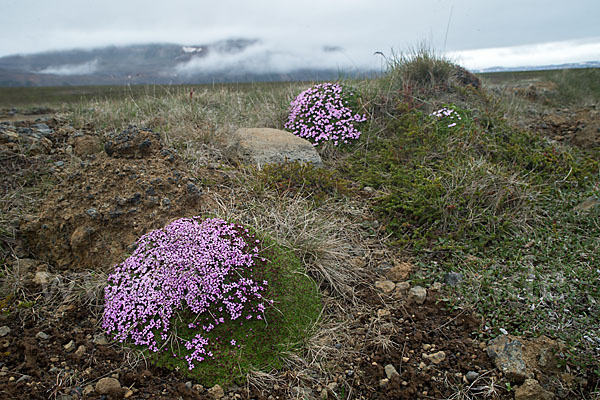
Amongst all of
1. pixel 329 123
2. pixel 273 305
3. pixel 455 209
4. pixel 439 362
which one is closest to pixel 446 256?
pixel 455 209

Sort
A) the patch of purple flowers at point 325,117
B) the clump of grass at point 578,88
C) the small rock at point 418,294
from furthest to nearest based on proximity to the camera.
A: the clump of grass at point 578,88, the patch of purple flowers at point 325,117, the small rock at point 418,294

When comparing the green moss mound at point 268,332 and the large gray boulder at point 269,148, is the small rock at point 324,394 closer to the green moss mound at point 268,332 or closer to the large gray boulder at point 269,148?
the green moss mound at point 268,332

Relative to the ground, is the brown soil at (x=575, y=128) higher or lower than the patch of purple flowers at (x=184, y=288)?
higher

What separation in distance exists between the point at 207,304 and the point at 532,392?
7.13ft

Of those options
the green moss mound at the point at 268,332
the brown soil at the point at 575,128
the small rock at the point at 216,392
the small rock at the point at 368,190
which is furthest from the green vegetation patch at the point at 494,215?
the small rock at the point at 216,392

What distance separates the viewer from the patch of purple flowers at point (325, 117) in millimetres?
6098

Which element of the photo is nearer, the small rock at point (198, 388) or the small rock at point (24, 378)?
the small rock at point (24, 378)

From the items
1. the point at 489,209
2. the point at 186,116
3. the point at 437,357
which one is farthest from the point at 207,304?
the point at 186,116

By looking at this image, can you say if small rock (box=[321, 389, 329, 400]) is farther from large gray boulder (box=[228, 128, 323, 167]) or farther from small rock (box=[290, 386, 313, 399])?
large gray boulder (box=[228, 128, 323, 167])

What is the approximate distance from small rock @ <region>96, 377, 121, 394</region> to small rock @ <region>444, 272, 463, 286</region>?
2.66m

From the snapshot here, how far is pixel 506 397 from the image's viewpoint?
240 cm

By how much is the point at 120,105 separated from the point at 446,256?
6.66 meters

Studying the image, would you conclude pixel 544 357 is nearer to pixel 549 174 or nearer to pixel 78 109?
pixel 549 174

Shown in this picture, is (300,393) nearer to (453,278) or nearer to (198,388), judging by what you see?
(198,388)
